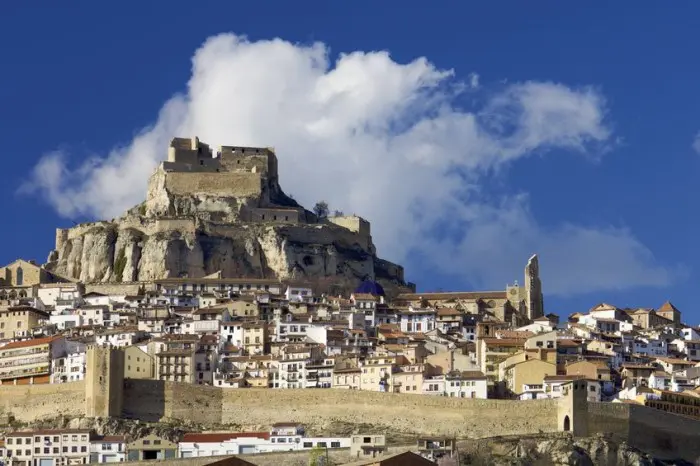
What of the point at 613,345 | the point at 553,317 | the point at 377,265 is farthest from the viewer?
the point at 377,265

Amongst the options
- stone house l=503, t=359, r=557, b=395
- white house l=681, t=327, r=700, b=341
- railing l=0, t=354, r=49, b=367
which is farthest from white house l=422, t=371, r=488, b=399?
white house l=681, t=327, r=700, b=341

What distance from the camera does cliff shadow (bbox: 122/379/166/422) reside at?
69.8 m

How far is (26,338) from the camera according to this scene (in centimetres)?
8100

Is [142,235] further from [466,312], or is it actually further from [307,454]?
[307,454]

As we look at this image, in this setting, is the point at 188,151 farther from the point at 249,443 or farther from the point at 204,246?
the point at 249,443

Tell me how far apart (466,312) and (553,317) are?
386cm

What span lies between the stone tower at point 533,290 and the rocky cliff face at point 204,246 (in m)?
6.85

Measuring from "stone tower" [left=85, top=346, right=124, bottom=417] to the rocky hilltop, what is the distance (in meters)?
18.4

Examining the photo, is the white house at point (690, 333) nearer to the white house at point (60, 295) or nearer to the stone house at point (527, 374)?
the stone house at point (527, 374)

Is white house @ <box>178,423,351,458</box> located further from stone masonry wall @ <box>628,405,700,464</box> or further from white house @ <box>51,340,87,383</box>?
stone masonry wall @ <box>628,405,700,464</box>

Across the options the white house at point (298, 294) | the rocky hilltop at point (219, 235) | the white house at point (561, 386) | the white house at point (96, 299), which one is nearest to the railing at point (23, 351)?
the white house at point (96, 299)

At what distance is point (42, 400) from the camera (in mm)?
71625

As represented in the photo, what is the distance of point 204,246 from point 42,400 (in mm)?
18970

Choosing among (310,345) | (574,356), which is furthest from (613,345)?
(310,345)
